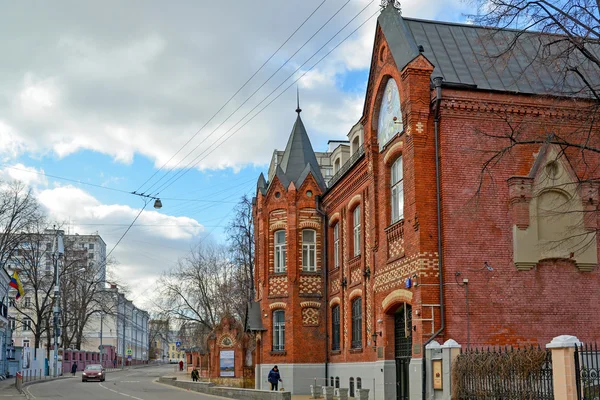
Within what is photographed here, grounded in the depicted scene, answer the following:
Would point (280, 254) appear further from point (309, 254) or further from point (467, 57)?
point (467, 57)

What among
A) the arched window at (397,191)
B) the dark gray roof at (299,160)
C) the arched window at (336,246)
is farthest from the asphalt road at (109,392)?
the arched window at (397,191)

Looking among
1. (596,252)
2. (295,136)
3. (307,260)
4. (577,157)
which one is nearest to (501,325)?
(596,252)

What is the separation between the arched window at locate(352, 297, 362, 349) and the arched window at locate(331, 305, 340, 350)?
8.49 feet

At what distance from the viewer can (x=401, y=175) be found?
23.7m

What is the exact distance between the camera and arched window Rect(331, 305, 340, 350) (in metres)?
32.0

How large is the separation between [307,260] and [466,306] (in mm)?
14173

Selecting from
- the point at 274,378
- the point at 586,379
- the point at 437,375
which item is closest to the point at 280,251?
the point at 274,378

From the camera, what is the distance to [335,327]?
3244cm

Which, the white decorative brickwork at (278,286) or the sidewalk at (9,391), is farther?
the white decorative brickwork at (278,286)

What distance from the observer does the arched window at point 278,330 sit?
3400 cm

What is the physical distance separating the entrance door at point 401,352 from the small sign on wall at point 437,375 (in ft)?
10.2

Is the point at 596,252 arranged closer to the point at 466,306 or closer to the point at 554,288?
the point at 554,288

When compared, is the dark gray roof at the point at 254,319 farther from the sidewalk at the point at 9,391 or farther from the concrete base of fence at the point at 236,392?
the sidewalk at the point at 9,391

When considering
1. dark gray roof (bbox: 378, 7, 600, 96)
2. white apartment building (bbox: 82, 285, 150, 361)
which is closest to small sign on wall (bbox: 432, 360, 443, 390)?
dark gray roof (bbox: 378, 7, 600, 96)
